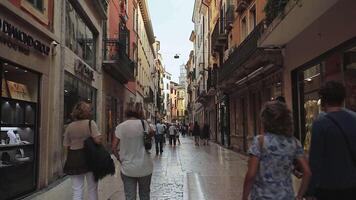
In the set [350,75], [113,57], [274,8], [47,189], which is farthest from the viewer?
[113,57]

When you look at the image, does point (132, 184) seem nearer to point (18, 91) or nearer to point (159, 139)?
point (18, 91)

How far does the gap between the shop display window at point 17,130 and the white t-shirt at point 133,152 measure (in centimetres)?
368

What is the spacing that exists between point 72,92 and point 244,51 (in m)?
7.38

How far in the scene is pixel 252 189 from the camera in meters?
3.77

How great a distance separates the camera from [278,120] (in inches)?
148

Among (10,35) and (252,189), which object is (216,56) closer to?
(10,35)

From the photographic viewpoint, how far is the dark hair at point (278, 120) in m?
3.76

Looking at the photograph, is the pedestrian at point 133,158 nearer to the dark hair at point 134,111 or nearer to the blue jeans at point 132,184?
the blue jeans at point 132,184

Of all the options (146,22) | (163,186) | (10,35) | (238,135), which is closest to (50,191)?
A: (163,186)

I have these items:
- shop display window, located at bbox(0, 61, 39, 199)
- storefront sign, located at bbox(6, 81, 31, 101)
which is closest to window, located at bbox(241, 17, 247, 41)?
shop display window, located at bbox(0, 61, 39, 199)

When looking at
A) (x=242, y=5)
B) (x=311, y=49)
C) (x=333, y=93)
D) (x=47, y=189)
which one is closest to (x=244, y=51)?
(x=242, y=5)

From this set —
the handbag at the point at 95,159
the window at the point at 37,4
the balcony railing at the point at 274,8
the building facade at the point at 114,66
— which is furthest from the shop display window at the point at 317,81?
the building facade at the point at 114,66

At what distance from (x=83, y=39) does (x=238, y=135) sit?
35.4 ft

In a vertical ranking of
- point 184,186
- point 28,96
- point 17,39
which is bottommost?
point 184,186
